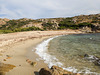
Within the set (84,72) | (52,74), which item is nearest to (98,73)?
A: (84,72)

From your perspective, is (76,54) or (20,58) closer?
(20,58)

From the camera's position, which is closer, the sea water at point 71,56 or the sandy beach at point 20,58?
the sandy beach at point 20,58

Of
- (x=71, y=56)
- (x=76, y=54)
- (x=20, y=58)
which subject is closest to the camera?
(x=20, y=58)

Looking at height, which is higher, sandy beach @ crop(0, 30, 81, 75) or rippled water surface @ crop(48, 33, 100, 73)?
sandy beach @ crop(0, 30, 81, 75)

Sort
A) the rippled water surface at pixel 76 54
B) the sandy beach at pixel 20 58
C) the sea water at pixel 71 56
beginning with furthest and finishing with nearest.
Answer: the rippled water surface at pixel 76 54
the sea water at pixel 71 56
the sandy beach at pixel 20 58

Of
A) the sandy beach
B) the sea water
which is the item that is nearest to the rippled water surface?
the sea water

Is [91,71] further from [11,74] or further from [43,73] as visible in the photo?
[11,74]

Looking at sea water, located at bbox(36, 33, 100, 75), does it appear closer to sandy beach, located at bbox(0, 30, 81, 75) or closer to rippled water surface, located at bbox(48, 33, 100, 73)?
rippled water surface, located at bbox(48, 33, 100, 73)

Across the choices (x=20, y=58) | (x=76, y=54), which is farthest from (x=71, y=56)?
(x=20, y=58)

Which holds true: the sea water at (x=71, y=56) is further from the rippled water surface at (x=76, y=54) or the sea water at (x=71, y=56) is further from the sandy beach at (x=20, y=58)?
the sandy beach at (x=20, y=58)

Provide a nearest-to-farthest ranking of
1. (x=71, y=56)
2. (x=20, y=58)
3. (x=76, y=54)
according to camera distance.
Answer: (x=20, y=58) → (x=71, y=56) → (x=76, y=54)

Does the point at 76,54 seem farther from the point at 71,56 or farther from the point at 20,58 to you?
the point at 20,58

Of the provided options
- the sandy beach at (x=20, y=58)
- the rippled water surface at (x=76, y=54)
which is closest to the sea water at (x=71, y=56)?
the rippled water surface at (x=76, y=54)

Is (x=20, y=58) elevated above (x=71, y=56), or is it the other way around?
(x=20, y=58)
